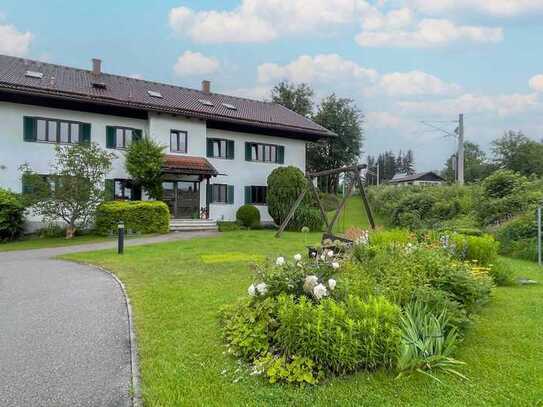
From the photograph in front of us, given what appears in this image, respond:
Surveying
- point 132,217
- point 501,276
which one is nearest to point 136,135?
point 132,217

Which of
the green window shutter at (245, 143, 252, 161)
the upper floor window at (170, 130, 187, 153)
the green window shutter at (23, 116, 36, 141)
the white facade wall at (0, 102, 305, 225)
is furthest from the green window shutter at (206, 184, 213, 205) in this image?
the green window shutter at (23, 116, 36, 141)

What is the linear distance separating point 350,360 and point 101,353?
100 inches

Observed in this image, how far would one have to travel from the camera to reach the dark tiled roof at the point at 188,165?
21041mm

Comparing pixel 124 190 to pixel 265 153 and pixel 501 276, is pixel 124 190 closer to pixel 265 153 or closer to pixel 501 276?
pixel 265 153

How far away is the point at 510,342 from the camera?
4.43 metres

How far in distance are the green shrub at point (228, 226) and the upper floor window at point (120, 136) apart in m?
6.09

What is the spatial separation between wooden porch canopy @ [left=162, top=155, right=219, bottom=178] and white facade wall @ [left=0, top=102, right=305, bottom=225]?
574mm

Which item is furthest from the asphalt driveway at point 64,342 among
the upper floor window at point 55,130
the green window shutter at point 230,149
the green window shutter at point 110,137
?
the green window shutter at point 230,149

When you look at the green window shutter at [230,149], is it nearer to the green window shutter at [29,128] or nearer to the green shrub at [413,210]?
the green shrub at [413,210]

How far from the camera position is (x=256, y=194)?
25094 mm

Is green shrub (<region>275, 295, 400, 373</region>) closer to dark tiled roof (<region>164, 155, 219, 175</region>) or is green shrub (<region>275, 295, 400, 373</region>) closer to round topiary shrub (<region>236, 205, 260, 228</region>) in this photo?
dark tiled roof (<region>164, 155, 219, 175</region>)

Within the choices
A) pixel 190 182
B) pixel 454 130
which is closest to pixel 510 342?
pixel 190 182

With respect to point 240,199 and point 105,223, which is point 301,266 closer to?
point 105,223

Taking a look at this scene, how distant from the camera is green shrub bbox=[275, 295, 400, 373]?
3600mm
